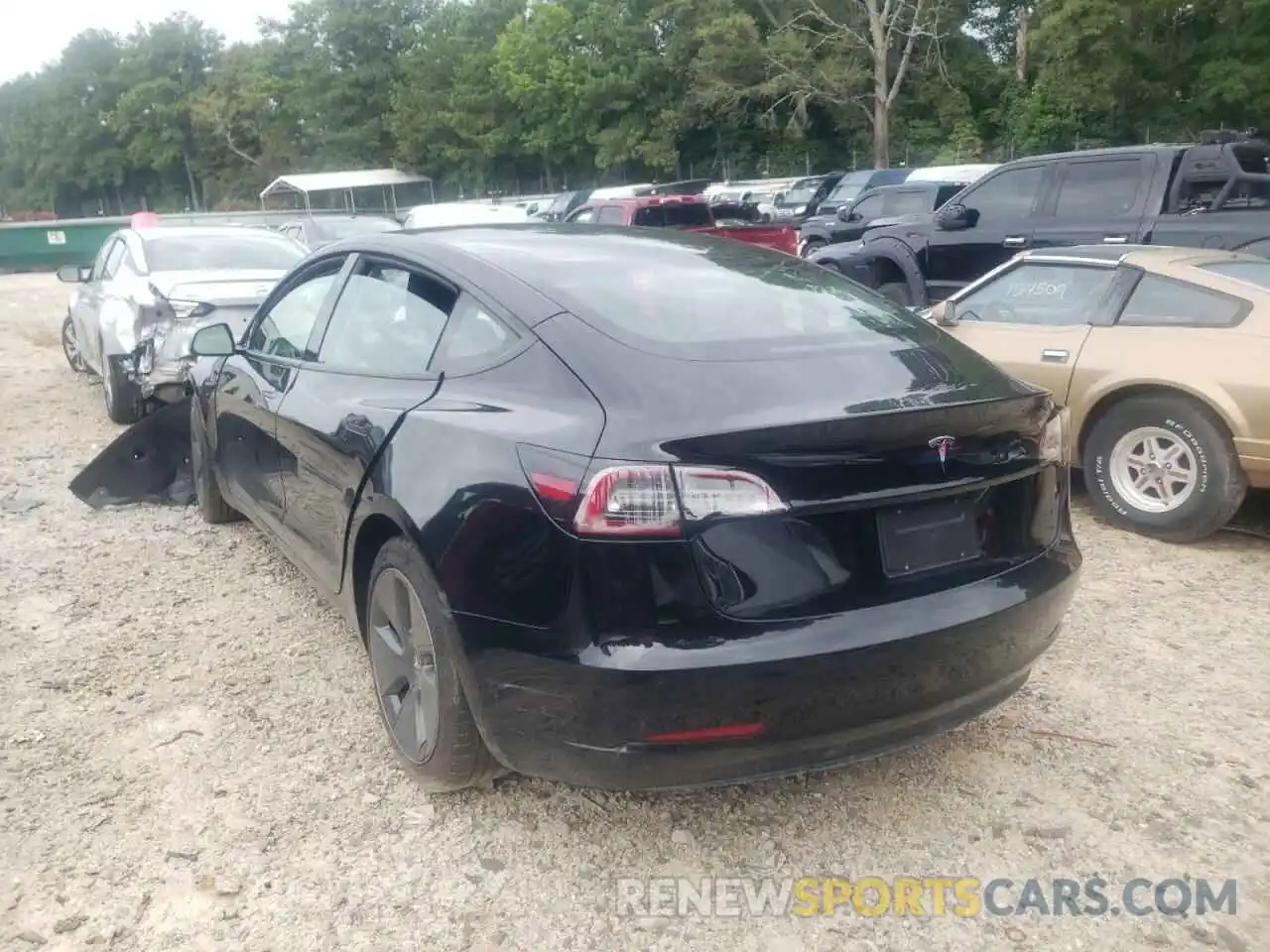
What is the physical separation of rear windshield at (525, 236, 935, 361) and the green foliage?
31941 mm

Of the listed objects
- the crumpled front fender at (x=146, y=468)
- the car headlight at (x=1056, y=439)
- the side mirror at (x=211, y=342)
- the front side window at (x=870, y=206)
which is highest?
the front side window at (x=870, y=206)

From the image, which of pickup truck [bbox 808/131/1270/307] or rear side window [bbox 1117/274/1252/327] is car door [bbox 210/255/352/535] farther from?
pickup truck [bbox 808/131/1270/307]

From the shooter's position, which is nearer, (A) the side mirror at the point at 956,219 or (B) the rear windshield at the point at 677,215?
(A) the side mirror at the point at 956,219

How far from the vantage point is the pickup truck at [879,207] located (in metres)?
14.8

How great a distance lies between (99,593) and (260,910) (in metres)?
2.60

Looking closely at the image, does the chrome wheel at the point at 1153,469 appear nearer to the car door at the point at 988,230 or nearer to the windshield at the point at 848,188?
the car door at the point at 988,230

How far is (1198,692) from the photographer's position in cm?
362

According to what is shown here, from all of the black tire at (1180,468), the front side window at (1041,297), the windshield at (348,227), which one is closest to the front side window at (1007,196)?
the front side window at (1041,297)

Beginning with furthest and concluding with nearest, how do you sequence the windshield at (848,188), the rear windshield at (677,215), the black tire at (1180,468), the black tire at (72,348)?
the windshield at (848,188), the rear windshield at (677,215), the black tire at (72,348), the black tire at (1180,468)

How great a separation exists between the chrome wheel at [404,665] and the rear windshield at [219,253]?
18.9 feet

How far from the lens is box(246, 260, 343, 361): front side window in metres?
4.02

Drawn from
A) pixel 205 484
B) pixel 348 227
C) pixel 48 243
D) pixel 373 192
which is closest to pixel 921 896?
pixel 205 484

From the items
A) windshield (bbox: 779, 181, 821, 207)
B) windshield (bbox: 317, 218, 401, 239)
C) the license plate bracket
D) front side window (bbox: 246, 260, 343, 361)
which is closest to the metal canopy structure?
windshield (bbox: 779, 181, 821, 207)

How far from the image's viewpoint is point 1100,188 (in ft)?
28.8
